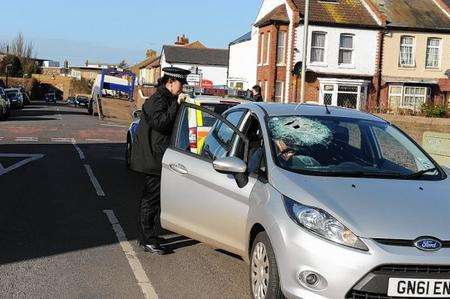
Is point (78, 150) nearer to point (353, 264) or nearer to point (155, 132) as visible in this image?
point (155, 132)

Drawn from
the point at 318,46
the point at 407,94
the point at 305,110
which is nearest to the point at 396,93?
the point at 407,94

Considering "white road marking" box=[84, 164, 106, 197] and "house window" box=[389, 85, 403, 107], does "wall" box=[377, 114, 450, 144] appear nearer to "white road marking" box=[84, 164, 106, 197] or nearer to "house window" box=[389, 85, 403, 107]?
"white road marking" box=[84, 164, 106, 197]

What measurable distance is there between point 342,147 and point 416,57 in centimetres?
3434

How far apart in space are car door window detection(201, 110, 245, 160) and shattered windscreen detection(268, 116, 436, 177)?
1.55 ft

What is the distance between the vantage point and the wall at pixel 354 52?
3600cm

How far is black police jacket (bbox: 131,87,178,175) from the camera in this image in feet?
21.0

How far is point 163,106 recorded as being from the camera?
6.45 meters

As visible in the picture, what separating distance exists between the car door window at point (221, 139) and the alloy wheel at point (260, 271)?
1162 millimetres

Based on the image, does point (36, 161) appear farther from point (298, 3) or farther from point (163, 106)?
point (298, 3)

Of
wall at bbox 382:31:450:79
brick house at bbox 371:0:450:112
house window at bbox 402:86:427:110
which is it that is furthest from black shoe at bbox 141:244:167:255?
house window at bbox 402:86:427:110

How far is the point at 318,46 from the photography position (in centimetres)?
3603

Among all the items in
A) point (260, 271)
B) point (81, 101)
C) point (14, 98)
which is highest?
point (260, 271)

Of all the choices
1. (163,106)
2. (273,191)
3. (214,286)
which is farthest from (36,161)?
(273,191)

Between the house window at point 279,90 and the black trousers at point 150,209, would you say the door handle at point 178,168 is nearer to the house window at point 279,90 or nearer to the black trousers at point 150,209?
the black trousers at point 150,209
